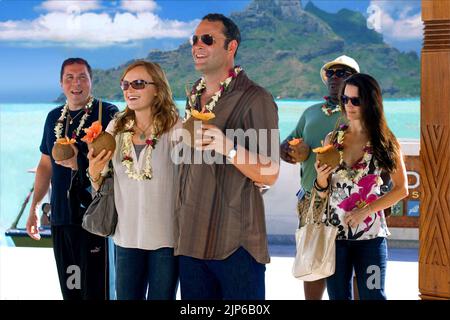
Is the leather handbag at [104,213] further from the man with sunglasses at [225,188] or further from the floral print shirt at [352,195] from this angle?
the floral print shirt at [352,195]

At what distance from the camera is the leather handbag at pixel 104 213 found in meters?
3.71

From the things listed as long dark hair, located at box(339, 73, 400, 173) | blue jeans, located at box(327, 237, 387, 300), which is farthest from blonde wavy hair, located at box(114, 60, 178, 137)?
blue jeans, located at box(327, 237, 387, 300)

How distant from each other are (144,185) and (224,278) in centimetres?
54

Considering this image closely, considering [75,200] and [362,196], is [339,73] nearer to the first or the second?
[362,196]

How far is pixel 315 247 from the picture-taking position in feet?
12.8

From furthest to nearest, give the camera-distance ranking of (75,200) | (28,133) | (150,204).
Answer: (28,133) < (75,200) < (150,204)

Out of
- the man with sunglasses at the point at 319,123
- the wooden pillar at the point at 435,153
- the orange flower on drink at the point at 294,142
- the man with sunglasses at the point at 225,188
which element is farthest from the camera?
the man with sunglasses at the point at 319,123

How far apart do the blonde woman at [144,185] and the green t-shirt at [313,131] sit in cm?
102

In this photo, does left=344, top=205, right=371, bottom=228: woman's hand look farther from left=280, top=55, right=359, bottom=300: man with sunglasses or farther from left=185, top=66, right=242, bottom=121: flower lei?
left=185, top=66, right=242, bottom=121: flower lei

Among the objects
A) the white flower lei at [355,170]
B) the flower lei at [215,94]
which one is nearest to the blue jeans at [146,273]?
the flower lei at [215,94]

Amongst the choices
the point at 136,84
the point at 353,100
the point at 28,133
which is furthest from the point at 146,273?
the point at 28,133
